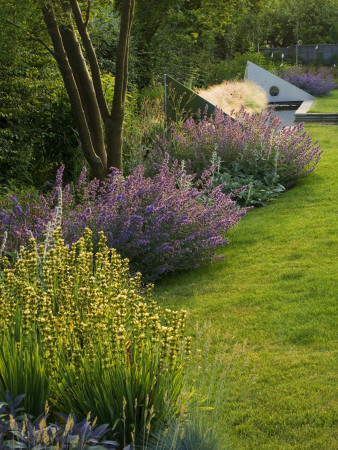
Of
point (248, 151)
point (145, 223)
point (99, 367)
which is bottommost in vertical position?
point (145, 223)

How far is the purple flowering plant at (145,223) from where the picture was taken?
5320mm

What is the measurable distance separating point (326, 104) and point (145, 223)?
15.4m

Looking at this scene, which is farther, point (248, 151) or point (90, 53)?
point (248, 151)

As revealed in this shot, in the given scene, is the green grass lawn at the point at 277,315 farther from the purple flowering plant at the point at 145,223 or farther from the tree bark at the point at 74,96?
the tree bark at the point at 74,96

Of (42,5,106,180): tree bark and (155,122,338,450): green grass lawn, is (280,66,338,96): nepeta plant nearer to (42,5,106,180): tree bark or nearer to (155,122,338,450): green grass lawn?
(155,122,338,450): green grass lawn

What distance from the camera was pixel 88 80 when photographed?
755cm

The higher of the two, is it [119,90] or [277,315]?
[119,90]

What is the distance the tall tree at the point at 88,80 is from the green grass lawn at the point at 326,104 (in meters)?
11.0

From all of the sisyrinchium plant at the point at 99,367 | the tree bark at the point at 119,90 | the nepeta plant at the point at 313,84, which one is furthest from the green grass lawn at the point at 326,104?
the sisyrinchium plant at the point at 99,367

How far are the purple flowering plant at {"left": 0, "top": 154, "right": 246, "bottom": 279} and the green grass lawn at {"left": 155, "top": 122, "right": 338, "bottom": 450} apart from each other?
260 millimetres

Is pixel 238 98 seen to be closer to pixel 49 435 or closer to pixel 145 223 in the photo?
pixel 145 223

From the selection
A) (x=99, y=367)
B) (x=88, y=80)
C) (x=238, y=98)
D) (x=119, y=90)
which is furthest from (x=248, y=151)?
(x=99, y=367)

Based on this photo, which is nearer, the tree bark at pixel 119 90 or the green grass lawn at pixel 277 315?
the green grass lawn at pixel 277 315

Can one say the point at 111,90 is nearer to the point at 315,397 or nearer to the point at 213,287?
the point at 213,287
